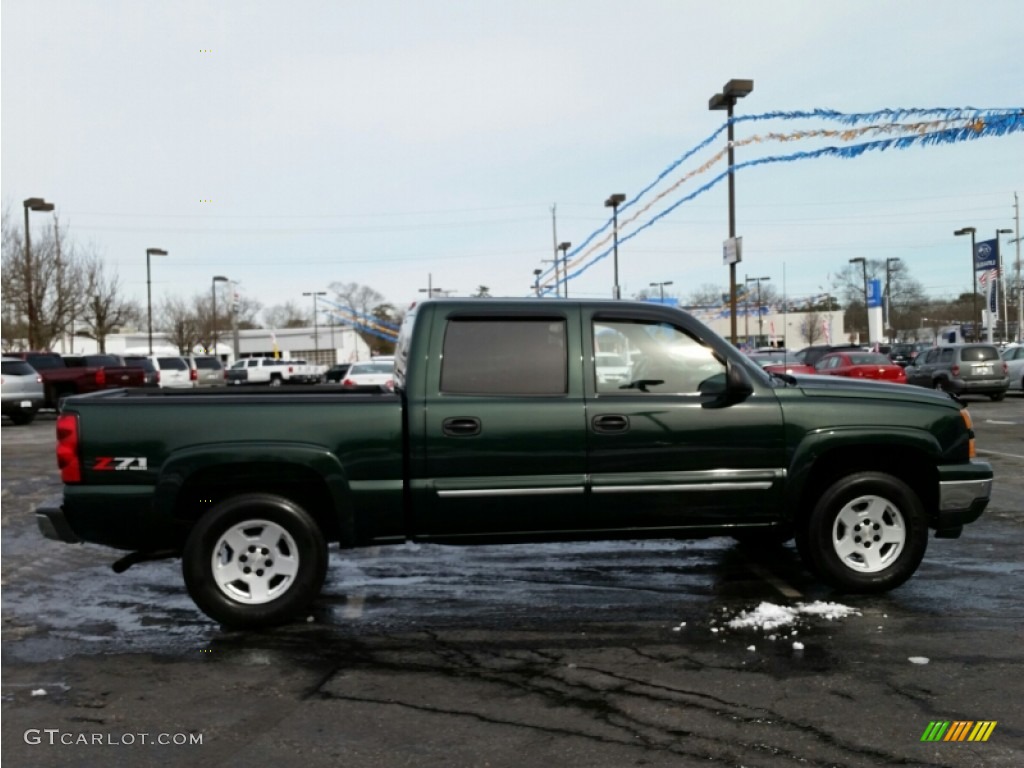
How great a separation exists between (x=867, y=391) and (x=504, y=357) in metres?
2.22

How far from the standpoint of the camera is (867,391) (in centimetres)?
584

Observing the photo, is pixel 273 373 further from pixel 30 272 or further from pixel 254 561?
pixel 254 561

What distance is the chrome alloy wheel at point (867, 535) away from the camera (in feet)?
19.1

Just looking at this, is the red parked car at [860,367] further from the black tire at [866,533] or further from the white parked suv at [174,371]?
the white parked suv at [174,371]

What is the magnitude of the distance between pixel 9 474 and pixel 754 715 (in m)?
11.7

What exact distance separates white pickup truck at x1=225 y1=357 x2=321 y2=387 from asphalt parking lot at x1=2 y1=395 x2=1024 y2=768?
46.1 m

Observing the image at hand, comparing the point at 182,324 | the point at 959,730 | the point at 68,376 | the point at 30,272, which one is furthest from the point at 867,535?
the point at 182,324

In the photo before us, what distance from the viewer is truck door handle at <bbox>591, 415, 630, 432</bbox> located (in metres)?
5.52

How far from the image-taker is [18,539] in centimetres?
837

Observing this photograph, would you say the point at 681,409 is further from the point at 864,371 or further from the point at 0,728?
the point at 864,371

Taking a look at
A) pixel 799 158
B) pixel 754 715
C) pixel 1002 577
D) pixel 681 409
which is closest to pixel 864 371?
pixel 799 158

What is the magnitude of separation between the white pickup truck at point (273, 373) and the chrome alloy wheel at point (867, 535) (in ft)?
156

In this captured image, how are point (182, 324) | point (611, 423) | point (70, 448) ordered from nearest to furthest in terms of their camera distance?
point (70, 448)
point (611, 423)
point (182, 324)

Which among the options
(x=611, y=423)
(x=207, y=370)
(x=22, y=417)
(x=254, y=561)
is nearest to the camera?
(x=254, y=561)
